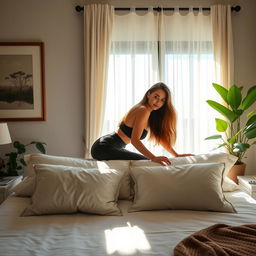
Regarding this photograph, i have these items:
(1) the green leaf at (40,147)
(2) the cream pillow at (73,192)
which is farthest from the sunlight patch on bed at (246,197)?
(1) the green leaf at (40,147)

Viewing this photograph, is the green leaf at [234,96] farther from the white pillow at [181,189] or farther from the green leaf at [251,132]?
the white pillow at [181,189]

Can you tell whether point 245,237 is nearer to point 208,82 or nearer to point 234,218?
point 234,218

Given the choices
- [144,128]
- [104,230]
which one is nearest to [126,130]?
[144,128]

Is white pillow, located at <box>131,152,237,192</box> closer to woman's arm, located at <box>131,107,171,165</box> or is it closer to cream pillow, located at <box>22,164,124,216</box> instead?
woman's arm, located at <box>131,107,171,165</box>

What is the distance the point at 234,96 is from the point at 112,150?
4.35 feet

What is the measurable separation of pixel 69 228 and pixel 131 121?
118 centimetres

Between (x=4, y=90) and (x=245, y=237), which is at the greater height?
(x=4, y=90)

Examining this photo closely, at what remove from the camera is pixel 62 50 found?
3.29 m

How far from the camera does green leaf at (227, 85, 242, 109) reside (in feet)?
9.32

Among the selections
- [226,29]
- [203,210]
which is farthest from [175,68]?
[203,210]

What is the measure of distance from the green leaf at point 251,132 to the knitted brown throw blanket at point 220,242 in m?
1.39

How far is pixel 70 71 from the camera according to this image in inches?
130

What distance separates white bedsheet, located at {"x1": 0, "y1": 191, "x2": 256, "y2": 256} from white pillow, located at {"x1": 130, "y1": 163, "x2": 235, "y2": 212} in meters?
0.05

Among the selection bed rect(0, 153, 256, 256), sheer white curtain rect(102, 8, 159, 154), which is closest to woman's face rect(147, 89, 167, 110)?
sheer white curtain rect(102, 8, 159, 154)
